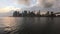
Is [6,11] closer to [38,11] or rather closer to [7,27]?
[7,27]

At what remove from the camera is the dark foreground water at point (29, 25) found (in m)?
2.11

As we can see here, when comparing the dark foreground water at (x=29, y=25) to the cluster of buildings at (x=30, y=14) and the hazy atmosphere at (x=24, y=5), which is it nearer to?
the cluster of buildings at (x=30, y=14)

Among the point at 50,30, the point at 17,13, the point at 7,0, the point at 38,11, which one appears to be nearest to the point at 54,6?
the point at 38,11

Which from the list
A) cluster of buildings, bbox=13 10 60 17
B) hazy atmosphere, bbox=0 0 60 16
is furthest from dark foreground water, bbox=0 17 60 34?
hazy atmosphere, bbox=0 0 60 16

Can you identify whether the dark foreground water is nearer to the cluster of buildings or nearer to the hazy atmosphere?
the cluster of buildings

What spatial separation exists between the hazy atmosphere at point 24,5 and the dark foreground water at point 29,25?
0.17 metres

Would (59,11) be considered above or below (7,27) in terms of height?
above

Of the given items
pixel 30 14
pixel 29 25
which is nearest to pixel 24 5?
pixel 30 14

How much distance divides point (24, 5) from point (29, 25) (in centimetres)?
38

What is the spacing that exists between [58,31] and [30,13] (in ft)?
1.96

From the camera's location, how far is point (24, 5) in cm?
220

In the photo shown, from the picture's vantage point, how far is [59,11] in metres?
2.12

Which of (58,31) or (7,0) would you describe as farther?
(7,0)

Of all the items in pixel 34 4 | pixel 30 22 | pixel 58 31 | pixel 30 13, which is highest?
pixel 34 4
